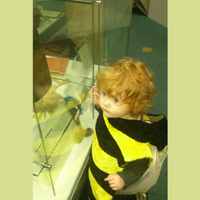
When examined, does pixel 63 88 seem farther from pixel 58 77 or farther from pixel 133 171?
pixel 133 171

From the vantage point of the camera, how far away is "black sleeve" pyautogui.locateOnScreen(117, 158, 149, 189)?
845 millimetres

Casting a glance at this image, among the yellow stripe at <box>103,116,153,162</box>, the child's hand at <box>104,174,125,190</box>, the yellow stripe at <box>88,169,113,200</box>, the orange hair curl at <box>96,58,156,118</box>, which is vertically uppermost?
the orange hair curl at <box>96,58,156,118</box>

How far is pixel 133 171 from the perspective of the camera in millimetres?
851

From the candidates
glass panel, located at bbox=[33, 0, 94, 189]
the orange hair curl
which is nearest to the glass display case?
glass panel, located at bbox=[33, 0, 94, 189]

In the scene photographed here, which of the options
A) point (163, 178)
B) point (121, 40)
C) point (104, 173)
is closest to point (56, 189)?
point (104, 173)

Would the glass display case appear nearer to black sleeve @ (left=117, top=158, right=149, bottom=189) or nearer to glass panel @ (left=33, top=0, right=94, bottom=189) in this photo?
glass panel @ (left=33, top=0, right=94, bottom=189)

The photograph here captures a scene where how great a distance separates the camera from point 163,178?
1.66 meters

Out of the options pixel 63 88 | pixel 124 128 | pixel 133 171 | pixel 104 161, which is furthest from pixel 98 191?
pixel 63 88

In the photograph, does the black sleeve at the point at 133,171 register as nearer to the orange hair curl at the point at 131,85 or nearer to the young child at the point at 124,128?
the young child at the point at 124,128

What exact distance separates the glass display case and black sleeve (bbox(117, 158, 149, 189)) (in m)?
0.33

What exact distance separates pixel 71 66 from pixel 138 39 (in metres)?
2.29

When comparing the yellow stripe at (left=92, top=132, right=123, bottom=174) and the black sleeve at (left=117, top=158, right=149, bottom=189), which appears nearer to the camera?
the black sleeve at (left=117, top=158, right=149, bottom=189)

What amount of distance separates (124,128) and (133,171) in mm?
186

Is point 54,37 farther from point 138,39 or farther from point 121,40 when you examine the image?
point 138,39
